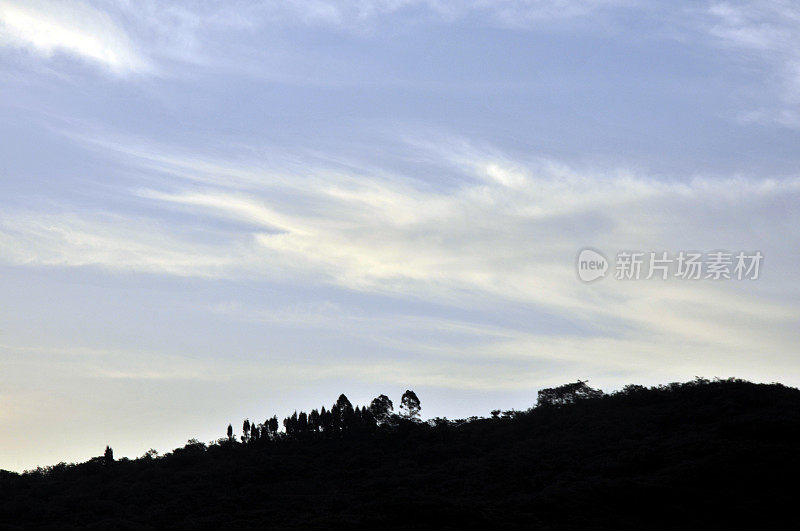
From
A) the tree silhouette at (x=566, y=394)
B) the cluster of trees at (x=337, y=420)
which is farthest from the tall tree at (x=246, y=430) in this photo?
the tree silhouette at (x=566, y=394)

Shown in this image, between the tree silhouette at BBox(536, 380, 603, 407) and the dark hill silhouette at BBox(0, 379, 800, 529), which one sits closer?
the dark hill silhouette at BBox(0, 379, 800, 529)

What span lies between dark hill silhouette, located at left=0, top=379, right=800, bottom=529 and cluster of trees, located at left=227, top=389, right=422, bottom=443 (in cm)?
85

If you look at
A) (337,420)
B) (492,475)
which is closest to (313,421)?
(337,420)

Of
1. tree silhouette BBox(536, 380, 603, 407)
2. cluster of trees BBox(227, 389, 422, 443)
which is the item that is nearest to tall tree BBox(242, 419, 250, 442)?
cluster of trees BBox(227, 389, 422, 443)

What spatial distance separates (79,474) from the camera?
322 feet

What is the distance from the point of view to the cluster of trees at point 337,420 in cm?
10744

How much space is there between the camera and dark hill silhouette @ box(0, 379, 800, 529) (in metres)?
61.0

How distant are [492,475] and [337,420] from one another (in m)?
36.3

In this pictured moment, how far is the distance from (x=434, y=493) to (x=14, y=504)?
40108 mm

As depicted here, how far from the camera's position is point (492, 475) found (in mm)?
75750

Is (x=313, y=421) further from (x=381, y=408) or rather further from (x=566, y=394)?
(x=566, y=394)

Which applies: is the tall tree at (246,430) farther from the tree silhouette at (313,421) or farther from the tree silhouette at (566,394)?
the tree silhouette at (566,394)

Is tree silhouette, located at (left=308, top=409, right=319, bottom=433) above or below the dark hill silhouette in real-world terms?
above

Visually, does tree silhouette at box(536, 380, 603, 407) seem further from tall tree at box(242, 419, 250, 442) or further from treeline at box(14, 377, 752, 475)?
tall tree at box(242, 419, 250, 442)
